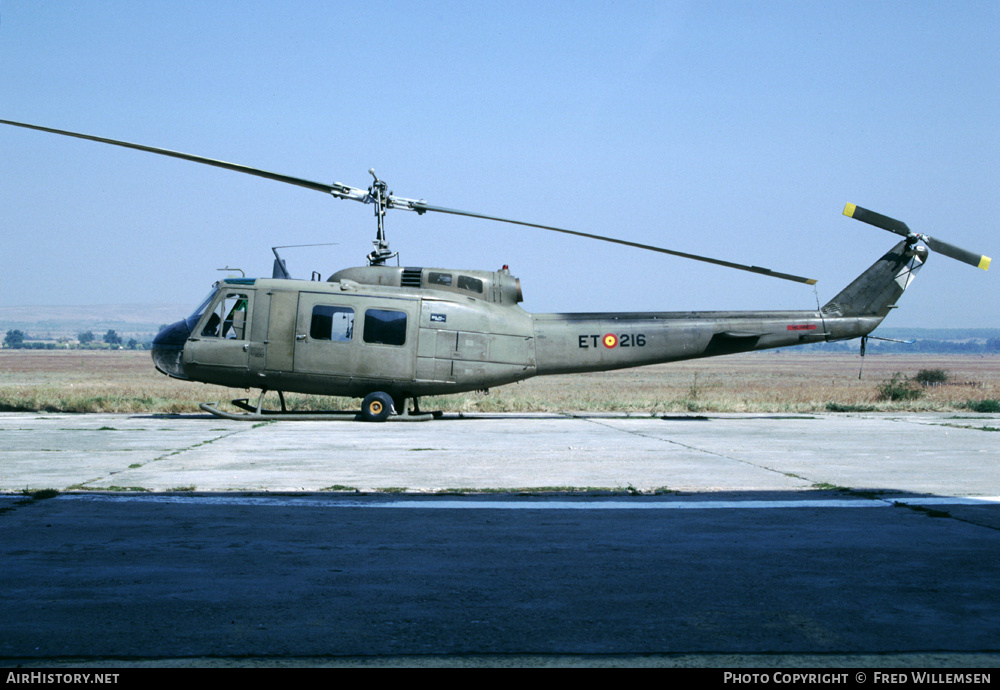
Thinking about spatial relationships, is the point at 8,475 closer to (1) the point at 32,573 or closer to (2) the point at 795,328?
(1) the point at 32,573

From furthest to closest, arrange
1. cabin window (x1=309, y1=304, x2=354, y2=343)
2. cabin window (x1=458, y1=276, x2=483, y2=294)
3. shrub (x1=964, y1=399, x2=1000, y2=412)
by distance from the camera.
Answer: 1. shrub (x1=964, y1=399, x2=1000, y2=412)
2. cabin window (x1=458, y1=276, x2=483, y2=294)
3. cabin window (x1=309, y1=304, x2=354, y2=343)

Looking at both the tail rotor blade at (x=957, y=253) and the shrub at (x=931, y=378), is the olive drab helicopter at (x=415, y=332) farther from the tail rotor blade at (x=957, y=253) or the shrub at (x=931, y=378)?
the shrub at (x=931, y=378)

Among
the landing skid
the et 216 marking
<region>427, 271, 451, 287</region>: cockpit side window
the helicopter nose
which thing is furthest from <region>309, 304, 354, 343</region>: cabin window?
the et 216 marking

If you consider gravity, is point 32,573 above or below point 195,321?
below

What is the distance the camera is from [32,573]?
15.0 ft

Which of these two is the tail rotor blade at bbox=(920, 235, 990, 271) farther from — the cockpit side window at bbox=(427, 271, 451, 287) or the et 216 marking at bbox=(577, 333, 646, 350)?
the cockpit side window at bbox=(427, 271, 451, 287)

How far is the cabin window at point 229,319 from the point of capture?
52.2 feet

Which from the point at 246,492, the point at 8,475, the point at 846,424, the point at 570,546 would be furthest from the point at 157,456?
the point at 846,424

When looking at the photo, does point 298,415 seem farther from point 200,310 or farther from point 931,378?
point 931,378

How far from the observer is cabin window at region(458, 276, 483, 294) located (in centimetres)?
1672

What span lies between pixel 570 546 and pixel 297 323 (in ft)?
36.7

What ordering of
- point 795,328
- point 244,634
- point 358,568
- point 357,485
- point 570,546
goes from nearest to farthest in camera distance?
point 244,634
point 358,568
point 570,546
point 357,485
point 795,328

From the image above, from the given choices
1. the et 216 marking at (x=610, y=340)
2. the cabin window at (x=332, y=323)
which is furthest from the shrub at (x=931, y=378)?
the cabin window at (x=332, y=323)

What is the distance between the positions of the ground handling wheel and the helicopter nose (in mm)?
3432
